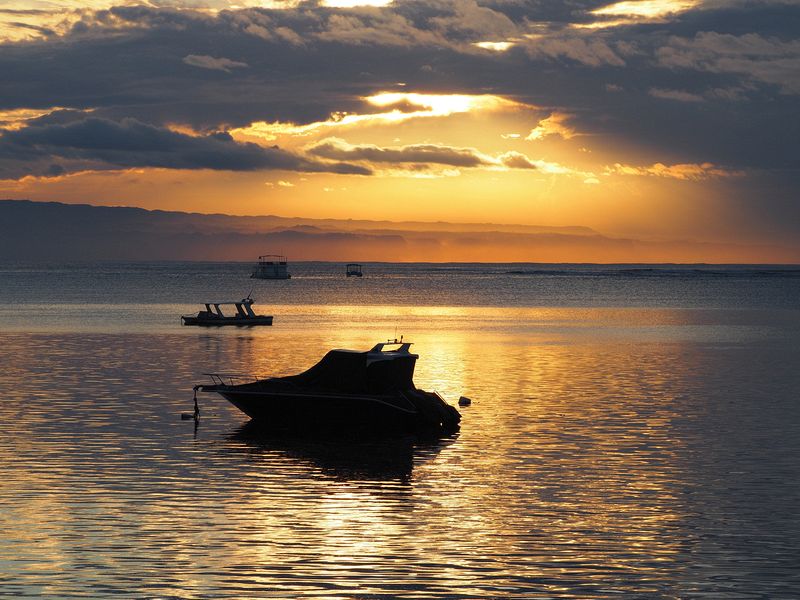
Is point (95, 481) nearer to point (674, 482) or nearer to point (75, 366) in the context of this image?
point (674, 482)

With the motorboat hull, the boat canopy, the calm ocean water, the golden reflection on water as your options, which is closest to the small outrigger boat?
the calm ocean water

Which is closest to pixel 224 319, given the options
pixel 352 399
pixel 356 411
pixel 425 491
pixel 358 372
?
pixel 358 372

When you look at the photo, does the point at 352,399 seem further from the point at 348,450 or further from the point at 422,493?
the point at 422,493

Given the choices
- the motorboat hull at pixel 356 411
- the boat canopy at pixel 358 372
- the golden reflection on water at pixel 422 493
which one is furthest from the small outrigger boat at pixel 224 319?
the boat canopy at pixel 358 372

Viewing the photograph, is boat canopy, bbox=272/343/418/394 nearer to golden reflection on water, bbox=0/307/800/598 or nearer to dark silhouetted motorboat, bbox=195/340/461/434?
dark silhouetted motorboat, bbox=195/340/461/434

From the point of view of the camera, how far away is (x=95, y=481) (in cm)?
3297

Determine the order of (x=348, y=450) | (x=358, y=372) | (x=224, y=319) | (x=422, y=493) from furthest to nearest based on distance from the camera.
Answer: (x=224, y=319), (x=358, y=372), (x=348, y=450), (x=422, y=493)

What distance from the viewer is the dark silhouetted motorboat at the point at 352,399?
44406mm

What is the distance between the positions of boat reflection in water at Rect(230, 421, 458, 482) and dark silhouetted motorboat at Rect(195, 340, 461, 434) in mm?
850

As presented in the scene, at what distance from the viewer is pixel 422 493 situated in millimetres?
32469

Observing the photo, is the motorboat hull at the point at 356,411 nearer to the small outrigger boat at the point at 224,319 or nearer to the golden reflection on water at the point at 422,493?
the golden reflection on water at the point at 422,493

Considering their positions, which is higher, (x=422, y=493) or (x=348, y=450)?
(x=422, y=493)

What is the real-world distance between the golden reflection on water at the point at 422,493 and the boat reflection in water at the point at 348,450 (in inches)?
6.1

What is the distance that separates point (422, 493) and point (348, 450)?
856 centimetres
